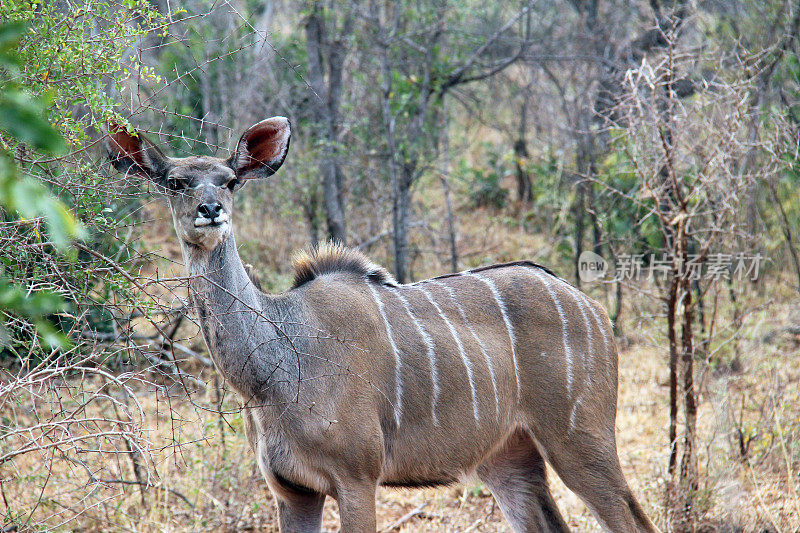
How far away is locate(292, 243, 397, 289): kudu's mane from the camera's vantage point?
319 cm

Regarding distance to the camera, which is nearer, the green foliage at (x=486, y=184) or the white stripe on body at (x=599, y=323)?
the white stripe on body at (x=599, y=323)

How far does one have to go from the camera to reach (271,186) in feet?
25.6

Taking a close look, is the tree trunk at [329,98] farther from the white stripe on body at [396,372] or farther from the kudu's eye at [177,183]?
the kudu's eye at [177,183]

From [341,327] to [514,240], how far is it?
610 centimetres

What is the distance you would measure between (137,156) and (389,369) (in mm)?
1224

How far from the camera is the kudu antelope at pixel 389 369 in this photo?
9.03ft

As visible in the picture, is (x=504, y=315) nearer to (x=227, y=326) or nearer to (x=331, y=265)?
(x=331, y=265)

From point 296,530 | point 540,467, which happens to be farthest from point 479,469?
point 296,530

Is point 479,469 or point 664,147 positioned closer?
point 479,469

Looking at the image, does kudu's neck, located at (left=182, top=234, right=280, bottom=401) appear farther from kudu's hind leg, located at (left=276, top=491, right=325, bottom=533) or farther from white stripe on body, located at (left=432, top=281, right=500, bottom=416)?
white stripe on body, located at (left=432, top=281, right=500, bottom=416)

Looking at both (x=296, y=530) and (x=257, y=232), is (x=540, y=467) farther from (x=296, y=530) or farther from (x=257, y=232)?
(x=257, y=232)

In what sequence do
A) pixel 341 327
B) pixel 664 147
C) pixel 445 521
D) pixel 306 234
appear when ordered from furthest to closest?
pixel 306 234 < pixel 445 521 < pixel 664 147 < pixel 341 327

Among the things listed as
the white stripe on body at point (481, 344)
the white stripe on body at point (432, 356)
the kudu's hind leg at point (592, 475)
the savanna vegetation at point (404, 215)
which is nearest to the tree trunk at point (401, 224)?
the savanna vegetation at point (404, 215)

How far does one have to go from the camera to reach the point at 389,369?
3.00 m
